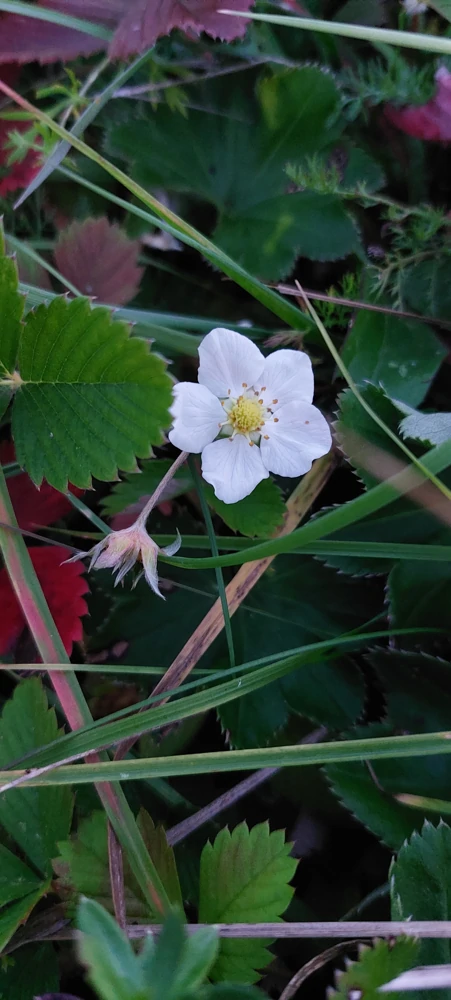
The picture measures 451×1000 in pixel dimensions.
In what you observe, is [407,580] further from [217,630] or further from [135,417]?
[135,417]

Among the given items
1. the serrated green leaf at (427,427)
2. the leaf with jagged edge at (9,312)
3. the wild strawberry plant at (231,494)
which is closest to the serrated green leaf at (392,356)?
the wild strawberry plant at (231,494)

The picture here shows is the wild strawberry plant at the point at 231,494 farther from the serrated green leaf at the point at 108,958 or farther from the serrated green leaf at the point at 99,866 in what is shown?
the serrated green leaf at the point at 108,958

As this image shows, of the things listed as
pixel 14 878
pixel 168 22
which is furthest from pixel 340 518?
pixel 168 22

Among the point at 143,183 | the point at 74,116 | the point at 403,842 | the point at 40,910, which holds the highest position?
the point at 74,116

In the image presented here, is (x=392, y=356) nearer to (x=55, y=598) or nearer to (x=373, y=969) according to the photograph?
(x=55, y=598)

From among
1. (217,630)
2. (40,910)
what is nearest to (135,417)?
(217,630)

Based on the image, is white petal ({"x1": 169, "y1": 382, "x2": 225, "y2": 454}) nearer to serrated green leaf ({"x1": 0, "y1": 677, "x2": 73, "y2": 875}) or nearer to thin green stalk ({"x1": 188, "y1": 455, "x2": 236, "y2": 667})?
thin green stalk ({"x1": 188, "y1": 455, "x2": 236, "y2": 667})
